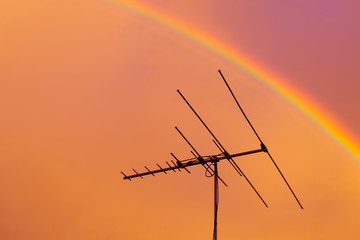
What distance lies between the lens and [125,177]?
9219mm

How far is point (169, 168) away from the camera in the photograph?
27.1ft

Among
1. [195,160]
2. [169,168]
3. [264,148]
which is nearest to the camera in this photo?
[264,148]

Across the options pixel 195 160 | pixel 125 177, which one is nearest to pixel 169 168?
pixel 195 160

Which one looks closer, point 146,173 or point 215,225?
point 215,225

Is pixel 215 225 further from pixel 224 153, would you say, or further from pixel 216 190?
pixel 224 153

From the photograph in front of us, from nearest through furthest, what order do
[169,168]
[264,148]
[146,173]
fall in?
[264,148]
[169,168]
[146,173]

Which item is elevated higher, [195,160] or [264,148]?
[264,148]

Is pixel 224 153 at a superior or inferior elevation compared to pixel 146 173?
superior

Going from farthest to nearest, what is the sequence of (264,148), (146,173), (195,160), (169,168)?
(146,173)
(169,168)
(195,160)
(264,148)

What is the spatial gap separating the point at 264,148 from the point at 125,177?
10.5 ft

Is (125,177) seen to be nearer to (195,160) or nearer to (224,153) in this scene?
(195,160)

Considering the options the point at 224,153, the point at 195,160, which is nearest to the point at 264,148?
the point at 224,153

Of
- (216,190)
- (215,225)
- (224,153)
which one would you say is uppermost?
(224,153)

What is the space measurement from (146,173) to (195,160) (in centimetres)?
148
